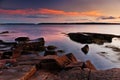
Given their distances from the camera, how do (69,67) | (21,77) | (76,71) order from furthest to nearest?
(69,67)
(76,71)
(21,77)

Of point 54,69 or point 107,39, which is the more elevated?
point 54,69

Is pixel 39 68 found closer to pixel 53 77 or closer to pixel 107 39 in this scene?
pixel 53 77

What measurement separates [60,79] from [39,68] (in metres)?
1.19

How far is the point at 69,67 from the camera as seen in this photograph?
7.46 metres

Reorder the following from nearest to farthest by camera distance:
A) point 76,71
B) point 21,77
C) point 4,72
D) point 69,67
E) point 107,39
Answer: point 21,77 → point 4,72 → point 76,71 → point 69,67 → point 107,39

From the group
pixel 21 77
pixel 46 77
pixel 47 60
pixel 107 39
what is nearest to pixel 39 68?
pixel 47 60

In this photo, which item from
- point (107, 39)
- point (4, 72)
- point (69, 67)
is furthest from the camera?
point (107, 39)

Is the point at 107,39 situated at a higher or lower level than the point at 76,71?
lower

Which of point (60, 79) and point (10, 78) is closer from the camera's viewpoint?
point (10, 78)

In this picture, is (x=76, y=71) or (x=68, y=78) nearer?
(x=68, y=78)

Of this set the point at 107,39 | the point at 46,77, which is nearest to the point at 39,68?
the point at 46,77

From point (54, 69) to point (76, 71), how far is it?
76 cm

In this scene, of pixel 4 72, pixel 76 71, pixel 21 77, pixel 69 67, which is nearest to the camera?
pixel 21 77

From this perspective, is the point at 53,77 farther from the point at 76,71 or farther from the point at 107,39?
the point at 107,39
